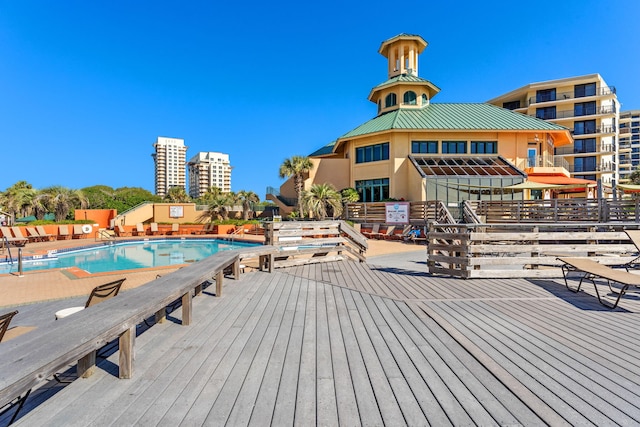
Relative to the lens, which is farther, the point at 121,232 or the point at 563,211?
the point at 121,232

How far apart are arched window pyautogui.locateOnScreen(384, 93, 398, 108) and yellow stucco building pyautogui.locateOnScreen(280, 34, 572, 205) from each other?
86 mm

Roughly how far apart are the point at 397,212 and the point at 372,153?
814 centimetres

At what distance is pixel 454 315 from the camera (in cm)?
450

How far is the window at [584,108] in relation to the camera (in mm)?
41344

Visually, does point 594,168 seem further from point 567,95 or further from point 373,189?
point 373,189

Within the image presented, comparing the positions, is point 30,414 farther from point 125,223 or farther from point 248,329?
point 125,223

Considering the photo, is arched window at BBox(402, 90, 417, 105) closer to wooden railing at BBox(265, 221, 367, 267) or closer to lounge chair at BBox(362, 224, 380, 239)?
lounge chair at BBox(362, 224, 380, 239)

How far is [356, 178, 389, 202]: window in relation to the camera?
24902 mm

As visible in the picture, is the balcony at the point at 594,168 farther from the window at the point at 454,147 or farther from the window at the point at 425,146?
the window at the point at 425,146

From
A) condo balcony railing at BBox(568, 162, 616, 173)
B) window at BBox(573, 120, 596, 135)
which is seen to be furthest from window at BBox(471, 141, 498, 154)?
window at BBox(573, 120, 596, 135)

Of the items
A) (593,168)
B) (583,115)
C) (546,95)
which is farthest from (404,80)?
(593,168)

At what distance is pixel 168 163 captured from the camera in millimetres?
150125

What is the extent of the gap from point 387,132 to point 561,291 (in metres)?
20.1

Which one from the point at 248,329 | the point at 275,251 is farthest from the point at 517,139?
the point at 248,329
